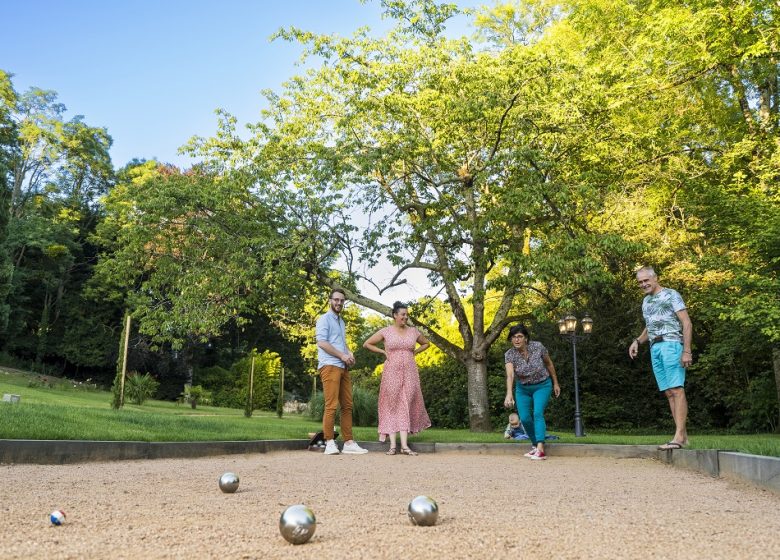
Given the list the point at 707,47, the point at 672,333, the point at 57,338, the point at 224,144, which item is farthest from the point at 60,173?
the point at 672,333

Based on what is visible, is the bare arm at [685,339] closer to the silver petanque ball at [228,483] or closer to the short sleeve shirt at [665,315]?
the short sleeve shirt at [665,315]

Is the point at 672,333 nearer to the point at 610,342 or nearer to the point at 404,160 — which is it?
the point at 404,160

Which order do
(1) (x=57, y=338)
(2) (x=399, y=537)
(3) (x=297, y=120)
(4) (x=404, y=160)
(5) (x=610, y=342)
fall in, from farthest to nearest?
(1) (x=57, y=338), (5) (x=610, y=342), (3) (x=297, y=120), (4) (x=404, y=160), (2) (x=399, y=537)

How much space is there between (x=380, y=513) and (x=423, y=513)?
1.91 feet

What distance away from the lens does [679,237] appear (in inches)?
655

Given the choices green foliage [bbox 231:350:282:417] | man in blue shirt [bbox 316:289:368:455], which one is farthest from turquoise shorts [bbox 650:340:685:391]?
green foliage [bbox 231:350:282:417]

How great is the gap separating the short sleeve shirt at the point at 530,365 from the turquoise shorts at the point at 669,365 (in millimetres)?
1501

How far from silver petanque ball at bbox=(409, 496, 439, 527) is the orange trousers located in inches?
203

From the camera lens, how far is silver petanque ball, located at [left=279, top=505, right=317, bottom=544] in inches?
98.1

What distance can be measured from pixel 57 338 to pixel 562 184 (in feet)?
107

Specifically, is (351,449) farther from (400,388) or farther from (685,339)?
(685,339)

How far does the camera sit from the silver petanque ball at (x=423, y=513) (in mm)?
2908

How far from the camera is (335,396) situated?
8.20 metres

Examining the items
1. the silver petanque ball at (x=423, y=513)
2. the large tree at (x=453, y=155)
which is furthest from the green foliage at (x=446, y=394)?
the silver petanque ball at (x=423, y=513)
